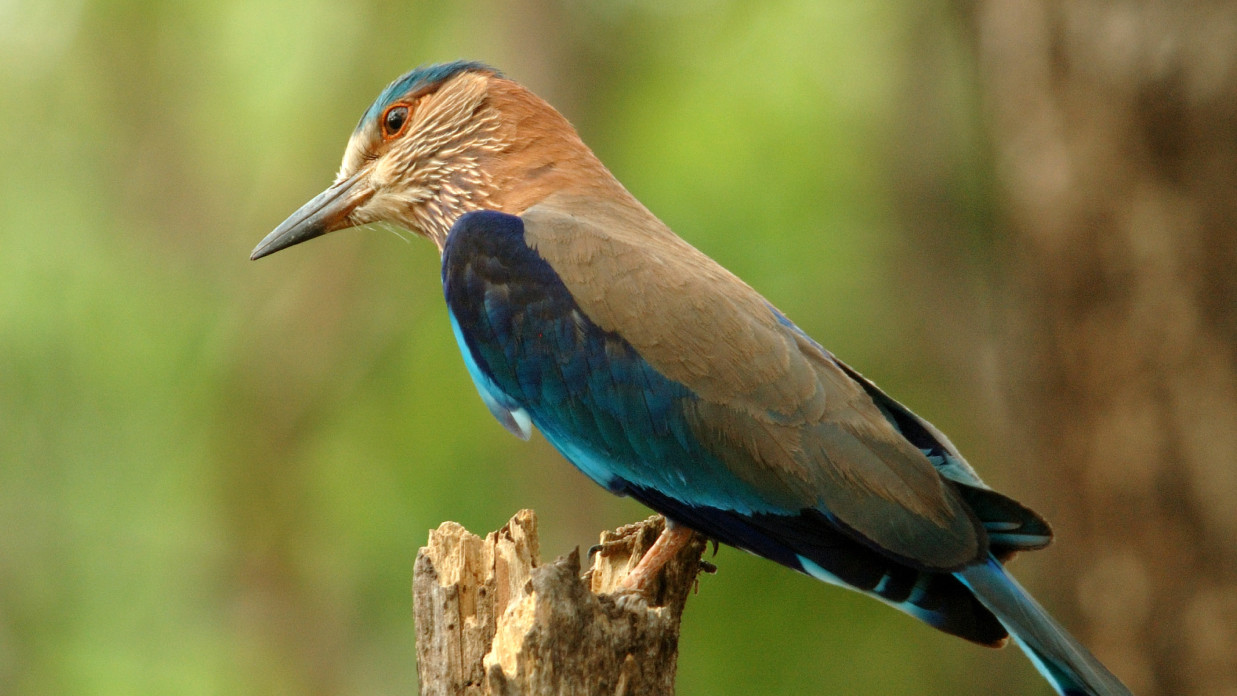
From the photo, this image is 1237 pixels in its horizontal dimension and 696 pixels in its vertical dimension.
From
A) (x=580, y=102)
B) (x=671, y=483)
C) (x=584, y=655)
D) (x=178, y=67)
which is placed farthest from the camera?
(x=178, y=67)

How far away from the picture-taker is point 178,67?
40.8 ft

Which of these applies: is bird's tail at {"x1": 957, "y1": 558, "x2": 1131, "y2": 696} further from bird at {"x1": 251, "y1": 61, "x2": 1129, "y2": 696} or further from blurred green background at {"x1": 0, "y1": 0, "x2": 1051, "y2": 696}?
blurred green background at {"x1": 0, "y1": 0, "x2": 1051, "y2": 696}

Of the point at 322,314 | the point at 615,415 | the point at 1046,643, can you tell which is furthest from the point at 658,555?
the point at 322,314

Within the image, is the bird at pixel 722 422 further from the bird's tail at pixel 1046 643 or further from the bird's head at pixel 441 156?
the bird's head at pixel 441 156

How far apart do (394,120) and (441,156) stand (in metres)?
0.35

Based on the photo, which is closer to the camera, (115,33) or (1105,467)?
(1105,467)

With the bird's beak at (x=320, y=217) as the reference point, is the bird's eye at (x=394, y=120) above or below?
above

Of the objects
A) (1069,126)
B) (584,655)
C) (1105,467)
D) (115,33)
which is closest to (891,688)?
(1105,467)

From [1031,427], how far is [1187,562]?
1100mm

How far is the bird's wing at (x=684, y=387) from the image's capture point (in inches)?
168

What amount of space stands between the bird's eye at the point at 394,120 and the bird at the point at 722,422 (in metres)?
1.06

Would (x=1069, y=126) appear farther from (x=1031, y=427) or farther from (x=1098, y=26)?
(x=1031, y=427)

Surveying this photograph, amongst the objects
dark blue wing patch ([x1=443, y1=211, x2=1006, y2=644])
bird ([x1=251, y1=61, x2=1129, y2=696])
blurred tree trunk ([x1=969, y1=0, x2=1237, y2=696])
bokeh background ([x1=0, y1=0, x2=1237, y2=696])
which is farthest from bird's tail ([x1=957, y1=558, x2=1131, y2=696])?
bokeh background ([x1=0, y1=0, x2=1237, y2=696])

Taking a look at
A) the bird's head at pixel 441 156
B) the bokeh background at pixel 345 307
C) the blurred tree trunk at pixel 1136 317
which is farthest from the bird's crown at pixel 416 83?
the bokeh background at pixel 345 307
